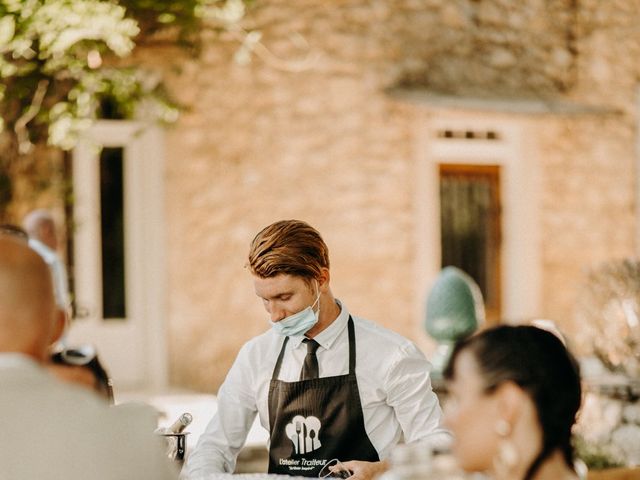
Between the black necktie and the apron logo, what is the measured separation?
125 millimetres

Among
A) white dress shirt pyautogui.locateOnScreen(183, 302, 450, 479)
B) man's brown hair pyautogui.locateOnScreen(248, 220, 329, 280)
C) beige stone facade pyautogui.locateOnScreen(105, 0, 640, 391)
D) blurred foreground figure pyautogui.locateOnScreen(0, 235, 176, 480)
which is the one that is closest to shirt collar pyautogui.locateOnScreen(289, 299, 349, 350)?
white dress shirt pyautogui.locateOnScreen(183, 302, 450, 479)

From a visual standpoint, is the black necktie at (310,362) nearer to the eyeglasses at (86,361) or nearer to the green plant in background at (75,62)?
the eyeglasses at (86,361)

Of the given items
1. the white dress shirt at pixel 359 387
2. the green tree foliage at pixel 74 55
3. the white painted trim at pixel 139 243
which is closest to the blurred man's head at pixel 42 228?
the green tree foliage at pixel 74 55

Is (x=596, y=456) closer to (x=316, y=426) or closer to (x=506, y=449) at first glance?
(x=316, y=426)

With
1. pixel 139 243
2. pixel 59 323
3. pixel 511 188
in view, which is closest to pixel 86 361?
pixel 59 323

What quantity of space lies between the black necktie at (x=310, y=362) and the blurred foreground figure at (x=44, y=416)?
141cm

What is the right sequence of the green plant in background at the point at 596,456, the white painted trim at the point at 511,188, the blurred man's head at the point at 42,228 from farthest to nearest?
the white painted trim at the point at 511,188 < the blurred man's head at the point at 42,228 < the green plant in background at the point at 596,456

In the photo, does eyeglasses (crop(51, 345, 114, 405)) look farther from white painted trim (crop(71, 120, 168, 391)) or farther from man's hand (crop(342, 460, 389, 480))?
white painted trim (crop(71, 120, 168, 391))

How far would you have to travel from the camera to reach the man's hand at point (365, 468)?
2.90 m

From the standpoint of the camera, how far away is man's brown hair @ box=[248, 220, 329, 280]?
10.2ft

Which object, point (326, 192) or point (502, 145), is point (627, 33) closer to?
point (502, 145)

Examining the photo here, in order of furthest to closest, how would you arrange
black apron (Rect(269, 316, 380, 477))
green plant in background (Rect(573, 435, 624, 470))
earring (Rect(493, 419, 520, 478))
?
green plant in background (Rect(573, 435, 624, 470)) < black apron (Rect(269, 316, 380, 477)) < earring (Rect(493, 419, 520, 478))

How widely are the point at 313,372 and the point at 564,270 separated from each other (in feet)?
23.7

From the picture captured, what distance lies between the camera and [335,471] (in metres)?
2.97
